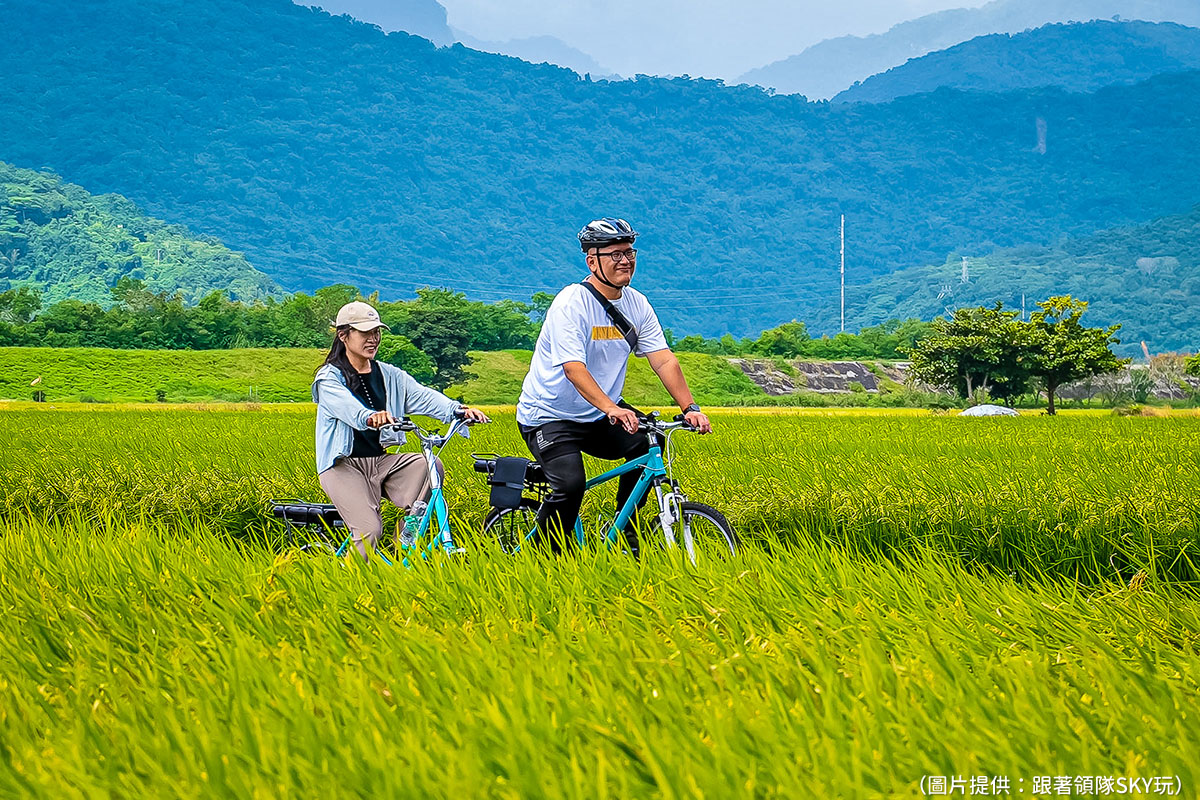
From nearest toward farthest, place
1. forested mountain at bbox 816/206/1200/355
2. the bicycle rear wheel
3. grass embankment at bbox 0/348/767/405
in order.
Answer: the bicycle rear wheel < grass embankment at bbox 0/348/767/405 < forested mountain at bbox 816/206/1200/355

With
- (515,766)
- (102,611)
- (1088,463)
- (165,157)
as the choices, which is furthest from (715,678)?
(165,157)

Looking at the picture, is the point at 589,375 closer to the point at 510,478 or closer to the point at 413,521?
the point at 510,478

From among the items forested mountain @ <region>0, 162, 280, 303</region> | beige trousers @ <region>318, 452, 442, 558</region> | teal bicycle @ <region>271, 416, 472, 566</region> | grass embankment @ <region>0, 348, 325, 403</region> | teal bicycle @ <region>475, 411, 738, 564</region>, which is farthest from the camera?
forested mountain @ <region>0, 162, 280, 303</region>

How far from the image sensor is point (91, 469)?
8.84 metres

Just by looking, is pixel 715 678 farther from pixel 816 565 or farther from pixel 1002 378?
pixel 1002 378

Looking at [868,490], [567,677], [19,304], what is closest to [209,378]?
[19,304]

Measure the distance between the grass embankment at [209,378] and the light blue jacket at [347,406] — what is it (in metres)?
38.7

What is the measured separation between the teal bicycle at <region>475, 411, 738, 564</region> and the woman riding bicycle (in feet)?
1.15

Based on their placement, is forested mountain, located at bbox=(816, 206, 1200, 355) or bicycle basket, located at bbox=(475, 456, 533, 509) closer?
bicycle basket, located at bbox=(475, 456, 533, 509)

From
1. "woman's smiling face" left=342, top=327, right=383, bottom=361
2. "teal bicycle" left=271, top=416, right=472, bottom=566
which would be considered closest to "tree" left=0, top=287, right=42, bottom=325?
"teal bicycle" left=271, top=416, right=472, bottom=566

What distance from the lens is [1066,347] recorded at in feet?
115

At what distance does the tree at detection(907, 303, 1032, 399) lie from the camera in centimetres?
3744

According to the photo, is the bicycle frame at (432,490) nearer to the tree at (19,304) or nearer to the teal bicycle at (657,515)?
the teal bicycle at (657,515)

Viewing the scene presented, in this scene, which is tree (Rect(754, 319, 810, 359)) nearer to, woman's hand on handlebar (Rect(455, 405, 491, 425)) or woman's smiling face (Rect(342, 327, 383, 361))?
woman's hand on handlebar (Rect(455, 405, 491, 425))
